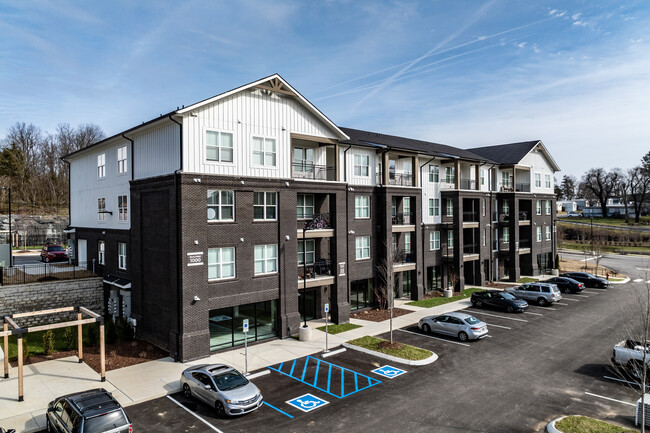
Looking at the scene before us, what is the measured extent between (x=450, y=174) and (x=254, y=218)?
23690mm

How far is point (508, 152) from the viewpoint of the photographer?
4775 cm

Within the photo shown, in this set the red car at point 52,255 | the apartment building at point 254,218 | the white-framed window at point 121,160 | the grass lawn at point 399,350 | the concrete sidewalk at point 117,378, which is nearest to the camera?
the concrete sidewalk at point 117,378

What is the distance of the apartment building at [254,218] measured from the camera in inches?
828

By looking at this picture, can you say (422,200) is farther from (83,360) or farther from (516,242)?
(83,360)

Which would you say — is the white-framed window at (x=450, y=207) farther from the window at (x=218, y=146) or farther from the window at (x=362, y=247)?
the window at (x=218, y=146)

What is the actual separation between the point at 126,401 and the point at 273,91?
17.5 meters

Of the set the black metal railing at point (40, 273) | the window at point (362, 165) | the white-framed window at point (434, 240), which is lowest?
the black metal railing at point (40, 273)

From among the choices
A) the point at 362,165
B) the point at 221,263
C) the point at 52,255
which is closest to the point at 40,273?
the point at 52,255

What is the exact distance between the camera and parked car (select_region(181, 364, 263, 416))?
47.6 ft

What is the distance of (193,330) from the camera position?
20.5 m

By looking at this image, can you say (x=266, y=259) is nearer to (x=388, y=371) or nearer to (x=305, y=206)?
(x=305, y=206)

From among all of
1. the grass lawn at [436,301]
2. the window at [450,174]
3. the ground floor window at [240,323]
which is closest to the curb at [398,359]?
the ground floor window at [240,323]

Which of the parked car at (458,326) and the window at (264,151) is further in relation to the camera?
the parked car at (458,326)

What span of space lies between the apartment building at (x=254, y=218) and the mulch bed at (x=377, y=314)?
36.5 inches
